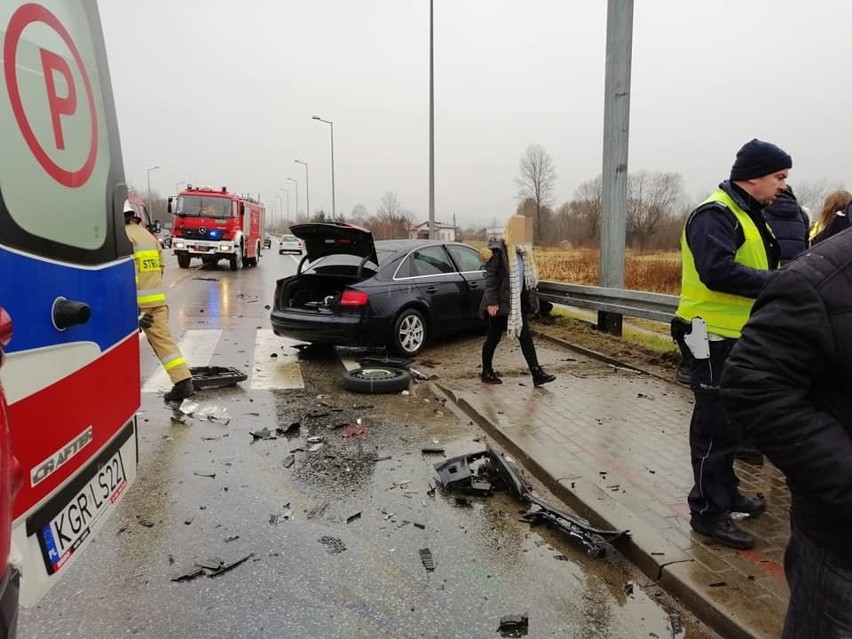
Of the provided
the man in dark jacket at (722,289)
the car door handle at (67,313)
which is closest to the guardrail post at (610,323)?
the man in dark jacket at (722,289)

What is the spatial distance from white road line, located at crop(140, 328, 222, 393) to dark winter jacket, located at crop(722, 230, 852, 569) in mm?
6219

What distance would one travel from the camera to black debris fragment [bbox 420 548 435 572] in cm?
313

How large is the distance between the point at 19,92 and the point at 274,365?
21.1 ft

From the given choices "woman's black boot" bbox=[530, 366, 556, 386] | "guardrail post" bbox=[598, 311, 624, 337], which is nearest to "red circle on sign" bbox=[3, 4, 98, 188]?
"woman's black boot" bbox=[530, 366, 556, 386]

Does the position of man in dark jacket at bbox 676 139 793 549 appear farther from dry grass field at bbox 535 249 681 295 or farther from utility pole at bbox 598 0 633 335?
dry grass field at bbox 535 249 681 295

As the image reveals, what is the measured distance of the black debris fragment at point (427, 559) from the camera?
313 centimetres

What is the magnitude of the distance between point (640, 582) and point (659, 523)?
506 millimetres

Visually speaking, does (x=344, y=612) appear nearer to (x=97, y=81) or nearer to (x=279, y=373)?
(x=97, y=81)

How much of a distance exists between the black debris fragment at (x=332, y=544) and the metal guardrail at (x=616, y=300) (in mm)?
5025

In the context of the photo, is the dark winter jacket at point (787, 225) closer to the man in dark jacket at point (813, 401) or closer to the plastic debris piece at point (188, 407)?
the man in dark jacket at point (813, 401)

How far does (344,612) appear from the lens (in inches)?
108

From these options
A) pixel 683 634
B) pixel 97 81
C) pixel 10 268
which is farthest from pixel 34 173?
pixel 683 634

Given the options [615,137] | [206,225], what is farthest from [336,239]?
[206,225]

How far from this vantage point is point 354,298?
7.54 m
